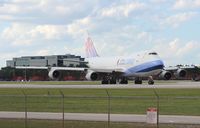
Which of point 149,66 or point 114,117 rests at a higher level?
point 149,66

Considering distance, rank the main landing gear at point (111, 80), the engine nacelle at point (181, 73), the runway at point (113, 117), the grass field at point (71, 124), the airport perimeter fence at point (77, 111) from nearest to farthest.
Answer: the grass field at point (71, 124) < the airport perimeter fence at point (77, 111) < the runway at point (113, 117) < the main landing gear at point (111, 80) < the engine nacelle at point (181, 73)

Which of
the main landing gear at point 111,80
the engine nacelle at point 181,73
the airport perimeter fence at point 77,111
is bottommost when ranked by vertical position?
the main landing gear at point 111,80

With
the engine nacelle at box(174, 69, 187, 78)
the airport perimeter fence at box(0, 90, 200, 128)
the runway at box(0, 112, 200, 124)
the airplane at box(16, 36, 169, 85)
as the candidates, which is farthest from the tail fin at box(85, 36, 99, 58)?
the runway at box(0, 112, 200, 124)

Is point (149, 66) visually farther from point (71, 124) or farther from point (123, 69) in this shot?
point (71, 124)

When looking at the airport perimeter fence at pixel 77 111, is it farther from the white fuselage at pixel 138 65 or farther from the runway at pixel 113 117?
the white fuselage at pixel 138 65

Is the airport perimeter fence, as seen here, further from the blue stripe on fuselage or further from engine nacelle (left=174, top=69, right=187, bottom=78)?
engine nacelle (left=174, top=69, right=187, bottom=78)

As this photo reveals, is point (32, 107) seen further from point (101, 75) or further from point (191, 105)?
point (101, 75)

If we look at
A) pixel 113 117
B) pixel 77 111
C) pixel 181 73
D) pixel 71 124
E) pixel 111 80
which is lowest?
pixel 111 80

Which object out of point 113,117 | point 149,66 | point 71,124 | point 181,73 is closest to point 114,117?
point 113,117

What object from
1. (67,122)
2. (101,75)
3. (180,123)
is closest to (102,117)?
(67,122)

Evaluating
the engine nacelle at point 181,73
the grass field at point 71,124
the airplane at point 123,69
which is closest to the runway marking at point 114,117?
the grass field at point 71,124

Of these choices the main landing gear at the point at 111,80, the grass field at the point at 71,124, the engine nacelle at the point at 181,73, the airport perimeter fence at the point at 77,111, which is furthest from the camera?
the engine nacelle at the point at 181,73

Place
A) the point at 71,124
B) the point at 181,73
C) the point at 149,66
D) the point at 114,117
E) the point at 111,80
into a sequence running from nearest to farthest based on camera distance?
1. the point at 71,124
2. the point at 114,117
3. the point at 149,66
4. the point at 111,80
5. the point at 181,73

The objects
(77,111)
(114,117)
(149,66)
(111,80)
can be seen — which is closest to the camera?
(114,117)
